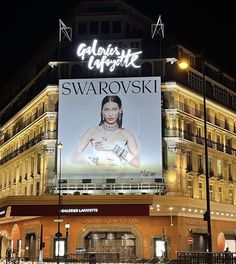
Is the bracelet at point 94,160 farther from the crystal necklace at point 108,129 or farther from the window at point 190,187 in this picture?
the window at point 190,187

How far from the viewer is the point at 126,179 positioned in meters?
54.3

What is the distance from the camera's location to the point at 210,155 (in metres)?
62.4

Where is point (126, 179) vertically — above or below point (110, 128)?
below

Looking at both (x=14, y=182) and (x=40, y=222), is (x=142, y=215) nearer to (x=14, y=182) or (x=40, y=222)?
(x=40, y=222)

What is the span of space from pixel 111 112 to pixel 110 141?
326cm

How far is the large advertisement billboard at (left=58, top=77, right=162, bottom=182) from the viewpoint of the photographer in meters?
54.5

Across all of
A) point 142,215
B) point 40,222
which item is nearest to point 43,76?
point 40,222

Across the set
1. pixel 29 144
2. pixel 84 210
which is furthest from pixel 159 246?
pixel 29 144

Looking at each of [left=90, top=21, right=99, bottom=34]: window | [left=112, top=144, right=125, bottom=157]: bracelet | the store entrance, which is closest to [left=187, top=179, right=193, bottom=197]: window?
[left=112, top=144, right=125, bottom=157]: bracelet

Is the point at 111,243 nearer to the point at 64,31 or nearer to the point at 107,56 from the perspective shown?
the point at 107,56

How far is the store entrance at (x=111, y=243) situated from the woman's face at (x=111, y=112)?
12242 mm

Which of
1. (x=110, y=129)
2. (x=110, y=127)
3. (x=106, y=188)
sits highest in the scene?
(x=110, y=127)

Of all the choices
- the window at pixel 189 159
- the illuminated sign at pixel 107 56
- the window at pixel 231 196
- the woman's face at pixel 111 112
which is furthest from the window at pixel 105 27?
the window at pixel 231 196

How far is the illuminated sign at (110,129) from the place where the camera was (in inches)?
2143
